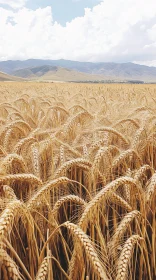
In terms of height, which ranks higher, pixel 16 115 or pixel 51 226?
pixel 16 115

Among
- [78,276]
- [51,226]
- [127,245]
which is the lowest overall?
[78,276]

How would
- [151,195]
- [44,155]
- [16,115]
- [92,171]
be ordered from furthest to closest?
[16,115] → [44,155] → [92,171] → [151,195]

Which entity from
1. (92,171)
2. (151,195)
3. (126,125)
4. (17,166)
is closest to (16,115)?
(126,125)

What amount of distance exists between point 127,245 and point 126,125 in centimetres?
237

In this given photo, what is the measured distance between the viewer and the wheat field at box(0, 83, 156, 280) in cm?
127

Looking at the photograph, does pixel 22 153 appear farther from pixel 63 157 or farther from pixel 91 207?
pixel 91 207

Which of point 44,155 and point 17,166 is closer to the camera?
point 17,166

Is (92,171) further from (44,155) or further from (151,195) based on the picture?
(44,155)

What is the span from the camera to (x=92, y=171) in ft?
6.23

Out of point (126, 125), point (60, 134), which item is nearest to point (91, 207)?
point (60, 134)

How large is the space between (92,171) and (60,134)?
1434mm

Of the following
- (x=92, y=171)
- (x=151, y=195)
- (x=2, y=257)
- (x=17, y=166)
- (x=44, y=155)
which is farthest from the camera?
(x=44, y=155)

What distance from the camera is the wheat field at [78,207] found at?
127cm

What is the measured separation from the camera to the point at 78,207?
2180 millimetres
